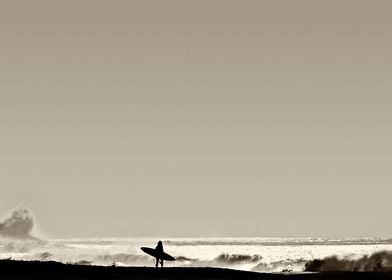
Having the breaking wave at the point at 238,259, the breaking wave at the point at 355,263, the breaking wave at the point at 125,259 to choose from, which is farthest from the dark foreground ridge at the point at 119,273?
A: the breaking wave at the point at 125,259

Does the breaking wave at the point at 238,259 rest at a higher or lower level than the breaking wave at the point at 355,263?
higher

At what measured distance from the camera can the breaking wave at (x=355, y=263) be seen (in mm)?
78125

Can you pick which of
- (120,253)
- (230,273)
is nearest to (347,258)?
(120,253)

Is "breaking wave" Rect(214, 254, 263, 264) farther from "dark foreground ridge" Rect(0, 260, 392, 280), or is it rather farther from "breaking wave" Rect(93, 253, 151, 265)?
"dark foreground ridge" Rect(0, 260, 392, 280)

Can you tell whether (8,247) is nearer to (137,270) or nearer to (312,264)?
(312,264)

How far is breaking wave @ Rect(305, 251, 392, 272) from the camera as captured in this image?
7812cm

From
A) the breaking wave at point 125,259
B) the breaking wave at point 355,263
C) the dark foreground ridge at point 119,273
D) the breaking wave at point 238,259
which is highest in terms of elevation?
the breaking wave at point 125,259

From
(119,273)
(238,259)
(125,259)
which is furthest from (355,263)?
(119,273)

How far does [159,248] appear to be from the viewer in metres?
47.9

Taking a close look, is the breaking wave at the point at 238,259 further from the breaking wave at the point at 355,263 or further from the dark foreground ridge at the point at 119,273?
the dark foreground ridge at the point at 119,273

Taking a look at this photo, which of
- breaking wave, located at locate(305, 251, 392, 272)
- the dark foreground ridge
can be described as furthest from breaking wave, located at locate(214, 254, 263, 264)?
the dark foreground ridge

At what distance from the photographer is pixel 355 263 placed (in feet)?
269

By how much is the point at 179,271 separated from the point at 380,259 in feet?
151

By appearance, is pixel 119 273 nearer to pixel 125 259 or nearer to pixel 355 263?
pixel 355 263
